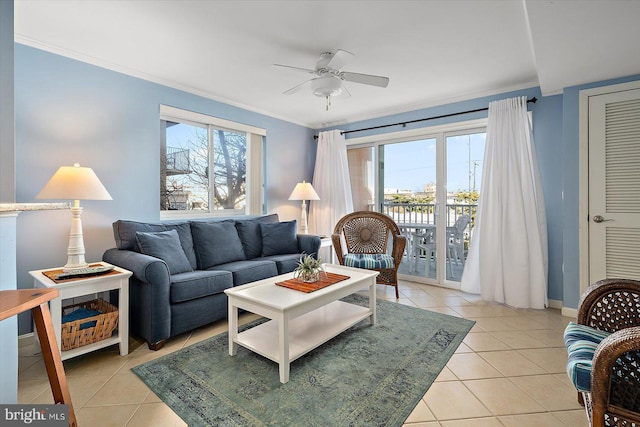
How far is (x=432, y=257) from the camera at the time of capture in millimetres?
4082

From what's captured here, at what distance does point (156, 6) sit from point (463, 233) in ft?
12.7

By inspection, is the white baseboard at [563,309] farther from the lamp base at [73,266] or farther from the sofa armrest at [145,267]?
the lamp base at [73,266]

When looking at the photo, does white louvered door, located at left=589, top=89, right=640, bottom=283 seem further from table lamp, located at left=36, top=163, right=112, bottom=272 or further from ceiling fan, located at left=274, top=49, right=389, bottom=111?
table lamp, located at left=36, top=163, right=112, bottom=272

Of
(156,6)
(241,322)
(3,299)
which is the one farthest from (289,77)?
(3,299)

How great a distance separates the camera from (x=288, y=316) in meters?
1.78

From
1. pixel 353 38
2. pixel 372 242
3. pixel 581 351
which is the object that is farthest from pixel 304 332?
pixel 353 38

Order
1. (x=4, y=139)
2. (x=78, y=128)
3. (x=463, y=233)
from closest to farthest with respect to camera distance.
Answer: (x=4, y=139) < (x=78, y=128) < (x=463, y=233)

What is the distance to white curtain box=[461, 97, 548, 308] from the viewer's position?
305 centimetres

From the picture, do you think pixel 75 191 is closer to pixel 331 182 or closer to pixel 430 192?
pixel 331 182

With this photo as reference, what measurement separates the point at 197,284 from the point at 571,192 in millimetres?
3540

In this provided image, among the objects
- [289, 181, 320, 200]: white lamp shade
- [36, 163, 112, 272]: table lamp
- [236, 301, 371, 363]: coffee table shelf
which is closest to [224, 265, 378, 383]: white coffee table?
[236, 301, 371, 363]: coffee table shelf

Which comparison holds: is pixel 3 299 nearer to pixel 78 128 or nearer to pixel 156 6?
pixel 156 6

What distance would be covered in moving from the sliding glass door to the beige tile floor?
1406mm

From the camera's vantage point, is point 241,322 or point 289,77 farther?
point 289,77
